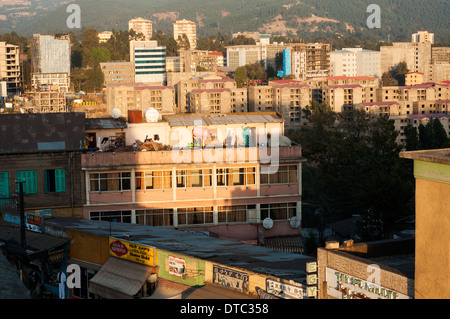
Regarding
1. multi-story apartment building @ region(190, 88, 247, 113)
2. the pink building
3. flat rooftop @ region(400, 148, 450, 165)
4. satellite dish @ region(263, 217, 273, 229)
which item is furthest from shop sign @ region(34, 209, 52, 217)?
multi-story apartment building @ region(190, 88, 247, 113)

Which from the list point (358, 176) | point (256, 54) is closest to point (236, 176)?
point (358, 176)

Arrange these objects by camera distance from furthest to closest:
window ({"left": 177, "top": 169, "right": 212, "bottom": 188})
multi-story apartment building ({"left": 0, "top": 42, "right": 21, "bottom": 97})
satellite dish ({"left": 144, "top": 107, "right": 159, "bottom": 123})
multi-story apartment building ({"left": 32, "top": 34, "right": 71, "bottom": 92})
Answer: multi-story apartment building ({"left": 32, "top": 34, "right": 71, "bottom": 92}) < multi-story apartment building ({"left": 0, "top": 42, "right": 21, "bottom": 97}) < satellite dish ({"left": 144, "top": 107, "right": 159, "bottom": 123}) < window ({"left": 177, "top": 169, "right": 212, "bottom": 188})

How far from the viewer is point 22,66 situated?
313ft

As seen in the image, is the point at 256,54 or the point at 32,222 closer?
the point at 32,222

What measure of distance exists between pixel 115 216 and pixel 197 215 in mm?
1722

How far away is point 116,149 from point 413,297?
31.7ft

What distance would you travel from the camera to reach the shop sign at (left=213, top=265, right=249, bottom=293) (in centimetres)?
934

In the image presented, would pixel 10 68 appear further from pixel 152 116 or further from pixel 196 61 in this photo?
pixel 152 116

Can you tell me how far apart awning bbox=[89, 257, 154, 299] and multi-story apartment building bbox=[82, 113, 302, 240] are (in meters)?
4.23

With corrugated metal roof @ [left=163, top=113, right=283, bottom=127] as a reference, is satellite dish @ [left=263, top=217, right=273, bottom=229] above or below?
below

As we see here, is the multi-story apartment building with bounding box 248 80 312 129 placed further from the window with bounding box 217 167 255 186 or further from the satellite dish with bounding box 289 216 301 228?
the window with bounding box 217 167 255 186

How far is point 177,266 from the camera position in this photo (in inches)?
404

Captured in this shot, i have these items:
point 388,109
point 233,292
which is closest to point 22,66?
point 388,109

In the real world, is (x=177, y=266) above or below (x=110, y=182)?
below
